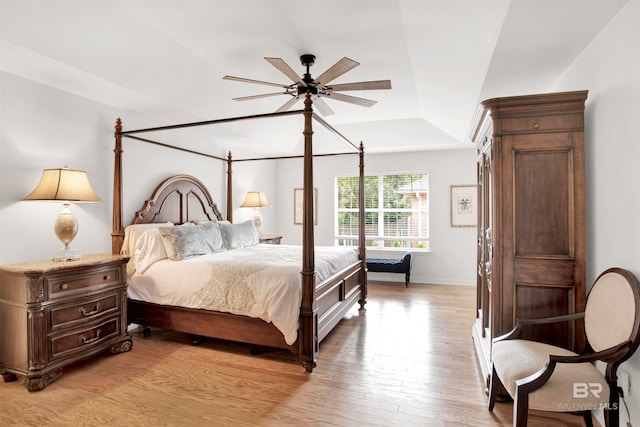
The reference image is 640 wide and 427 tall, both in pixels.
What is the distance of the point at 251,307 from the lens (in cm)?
303

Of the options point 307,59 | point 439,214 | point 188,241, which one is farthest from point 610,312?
point 439,214

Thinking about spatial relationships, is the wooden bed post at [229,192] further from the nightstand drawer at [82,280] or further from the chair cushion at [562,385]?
the chair cushion at [562,385]

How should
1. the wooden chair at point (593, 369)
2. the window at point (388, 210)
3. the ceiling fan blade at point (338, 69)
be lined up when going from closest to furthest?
1. the wooden chair at point (593, 369)
2. the ceiling fan blade at point (338, 69)
3. the window at point (388, 210)

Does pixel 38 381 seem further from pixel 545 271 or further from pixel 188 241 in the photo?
pixel 545 271

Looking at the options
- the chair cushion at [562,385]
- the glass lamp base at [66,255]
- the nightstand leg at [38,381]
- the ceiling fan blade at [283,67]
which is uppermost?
the ceiling fan blade at [283,67]

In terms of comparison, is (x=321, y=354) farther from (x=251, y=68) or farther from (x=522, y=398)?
(x=251, y=68)

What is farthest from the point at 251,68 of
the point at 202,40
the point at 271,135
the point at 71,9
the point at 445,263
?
the point at 445,263

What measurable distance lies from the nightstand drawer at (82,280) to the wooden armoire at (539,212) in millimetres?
3209

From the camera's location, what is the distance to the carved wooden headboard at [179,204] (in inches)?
162

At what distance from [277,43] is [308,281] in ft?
7.13

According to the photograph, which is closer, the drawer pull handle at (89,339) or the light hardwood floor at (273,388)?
the light hardwood floor at (273,388)

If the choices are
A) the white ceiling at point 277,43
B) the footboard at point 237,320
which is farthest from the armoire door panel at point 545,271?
the footboard at point 237,320

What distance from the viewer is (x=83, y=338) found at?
9.39 feet

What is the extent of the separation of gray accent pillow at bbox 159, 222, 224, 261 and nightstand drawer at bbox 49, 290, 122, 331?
0.62 meters
